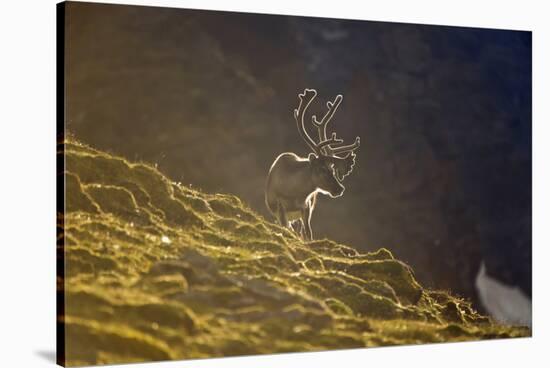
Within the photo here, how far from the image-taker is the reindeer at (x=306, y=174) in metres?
7.77

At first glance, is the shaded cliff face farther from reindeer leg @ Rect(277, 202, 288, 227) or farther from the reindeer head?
reindeer leg @ Rect(277, 202, 288, 227)

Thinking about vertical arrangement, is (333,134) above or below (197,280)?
above

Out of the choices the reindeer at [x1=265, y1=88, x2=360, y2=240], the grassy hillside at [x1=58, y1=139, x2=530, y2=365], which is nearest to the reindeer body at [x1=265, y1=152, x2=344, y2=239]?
the reindeer at [x1=265, y1=88, x2=360, y2=240]

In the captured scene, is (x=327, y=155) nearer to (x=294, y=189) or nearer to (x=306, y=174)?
(x=306, y=174)

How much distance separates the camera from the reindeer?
777 centimetres

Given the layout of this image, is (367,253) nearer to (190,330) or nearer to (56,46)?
(190,330)

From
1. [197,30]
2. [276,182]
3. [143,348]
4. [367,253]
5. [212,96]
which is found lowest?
[143,348]

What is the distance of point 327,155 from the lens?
796cm

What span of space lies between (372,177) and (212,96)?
1440mm

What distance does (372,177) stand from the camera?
26.6 ft

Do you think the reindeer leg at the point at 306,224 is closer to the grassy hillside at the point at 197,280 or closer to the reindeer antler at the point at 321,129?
the grassy hillside at the point at 197,280

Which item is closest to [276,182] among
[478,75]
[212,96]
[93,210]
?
[212,96]

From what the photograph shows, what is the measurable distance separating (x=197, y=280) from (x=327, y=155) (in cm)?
142

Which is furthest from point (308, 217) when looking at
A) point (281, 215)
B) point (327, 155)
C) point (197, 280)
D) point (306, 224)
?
point (197, 280)
